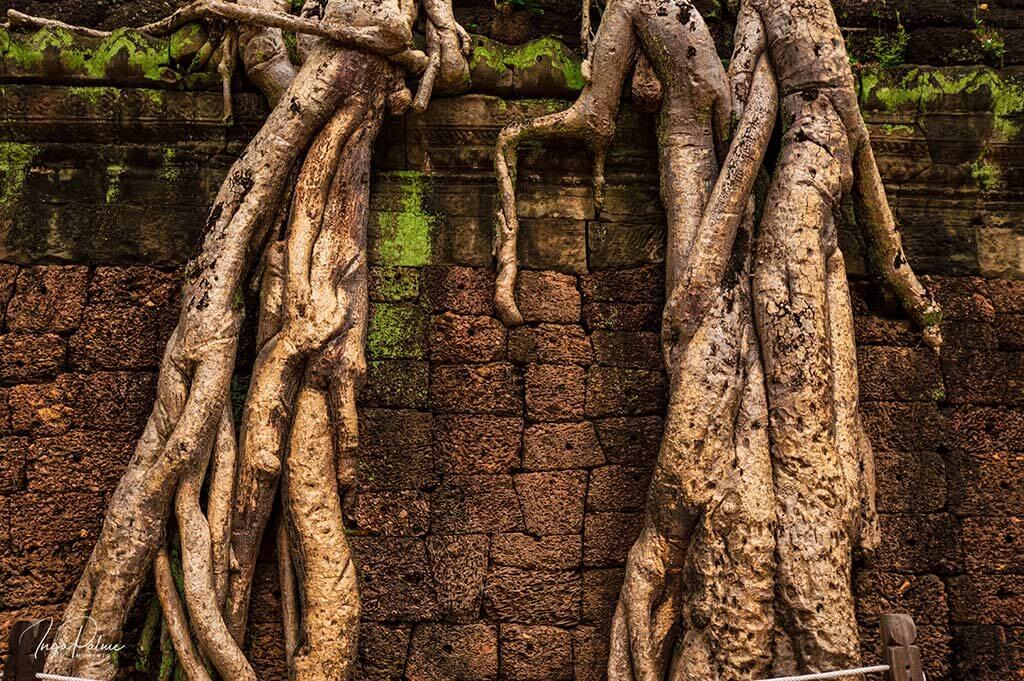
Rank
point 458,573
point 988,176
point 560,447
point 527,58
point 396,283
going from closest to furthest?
point 458,573, point 560,447, point 396,283, point 527,58, point 988,176

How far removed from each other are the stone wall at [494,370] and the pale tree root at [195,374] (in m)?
0.21

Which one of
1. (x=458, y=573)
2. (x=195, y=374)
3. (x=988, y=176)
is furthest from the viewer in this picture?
(x=988, y=176)

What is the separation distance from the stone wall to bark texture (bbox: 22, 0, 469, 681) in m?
0.15

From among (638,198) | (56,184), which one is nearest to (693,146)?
(638,198)

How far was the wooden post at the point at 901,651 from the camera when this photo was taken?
7.05 feet

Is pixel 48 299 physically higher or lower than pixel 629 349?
higher

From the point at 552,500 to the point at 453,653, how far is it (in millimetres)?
566

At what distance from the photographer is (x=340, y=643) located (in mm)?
2520

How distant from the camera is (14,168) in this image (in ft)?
9.82

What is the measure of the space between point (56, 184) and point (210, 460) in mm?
1174

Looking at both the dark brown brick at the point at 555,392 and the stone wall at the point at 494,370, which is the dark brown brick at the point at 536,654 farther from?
the dark brown brick at the point at 555,392

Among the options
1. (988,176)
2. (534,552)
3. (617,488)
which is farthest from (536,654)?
(988,176)

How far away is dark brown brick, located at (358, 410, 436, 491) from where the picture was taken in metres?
2.79

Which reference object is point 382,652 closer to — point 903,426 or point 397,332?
point 397,332
